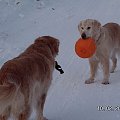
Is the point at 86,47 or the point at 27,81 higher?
the point at 27,81

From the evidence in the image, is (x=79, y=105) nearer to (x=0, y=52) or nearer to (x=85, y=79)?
(x=85, y=79)

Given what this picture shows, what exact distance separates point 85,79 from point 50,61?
Answer: 1.83 meters

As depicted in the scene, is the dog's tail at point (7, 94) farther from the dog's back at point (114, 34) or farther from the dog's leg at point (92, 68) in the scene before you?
the dog's back at point (114, 34)

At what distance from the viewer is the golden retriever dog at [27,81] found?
4121 millimetres

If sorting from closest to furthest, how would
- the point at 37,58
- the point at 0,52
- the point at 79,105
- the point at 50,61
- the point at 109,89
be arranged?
the point at 37,58 → the point at 50,61 → the point at 79,105 → the point at 109,89 → the point at 0,52

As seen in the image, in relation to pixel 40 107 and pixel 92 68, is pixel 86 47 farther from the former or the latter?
pixel 40 107

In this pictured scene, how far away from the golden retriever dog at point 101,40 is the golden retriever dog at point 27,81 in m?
1.08

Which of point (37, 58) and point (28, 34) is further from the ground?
point (37, 58)

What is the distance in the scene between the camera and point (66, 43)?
29.6ft

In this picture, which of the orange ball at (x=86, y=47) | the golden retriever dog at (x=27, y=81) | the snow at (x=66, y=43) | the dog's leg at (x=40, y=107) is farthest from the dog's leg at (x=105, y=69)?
the dog's leg at (x=40, y=107)

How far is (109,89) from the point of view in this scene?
6344 mm

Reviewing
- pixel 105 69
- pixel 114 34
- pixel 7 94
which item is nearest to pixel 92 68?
pixel 105 69

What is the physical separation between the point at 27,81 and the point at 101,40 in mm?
2508

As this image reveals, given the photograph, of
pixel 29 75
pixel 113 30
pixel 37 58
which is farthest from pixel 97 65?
pixel 29 75
